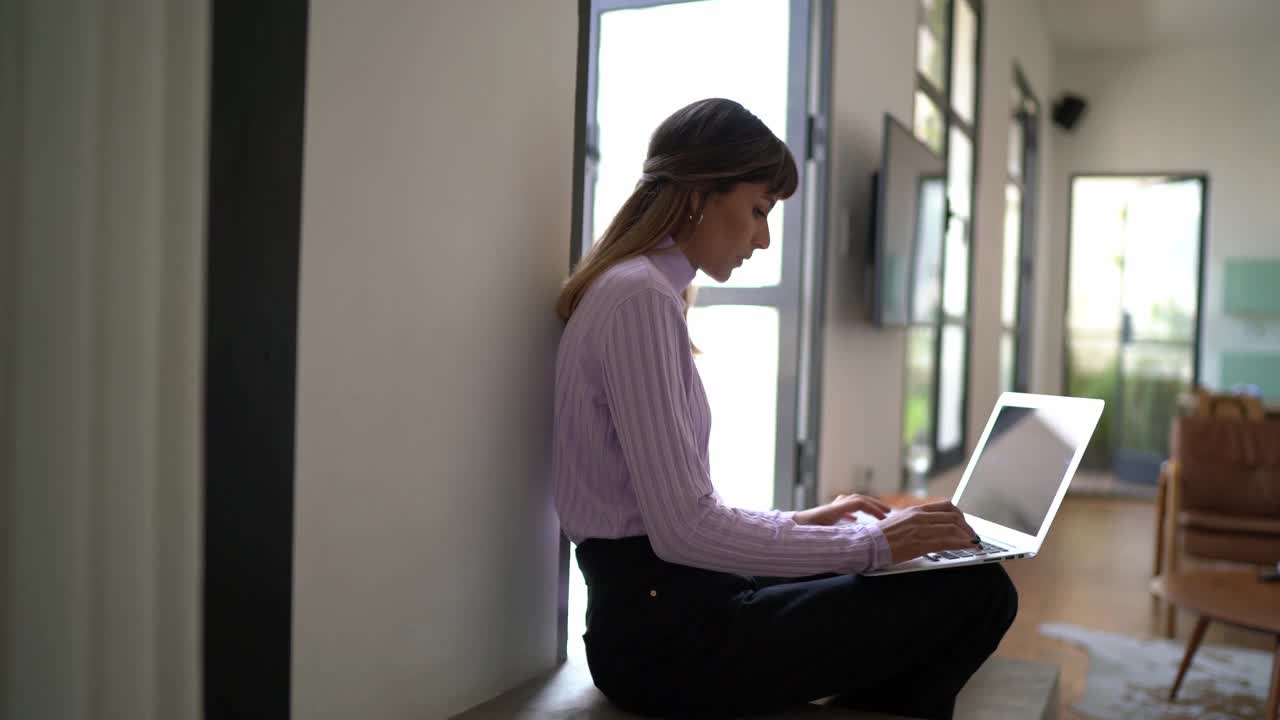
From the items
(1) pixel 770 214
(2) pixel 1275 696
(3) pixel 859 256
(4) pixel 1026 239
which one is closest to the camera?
(2) pixel 1275 696

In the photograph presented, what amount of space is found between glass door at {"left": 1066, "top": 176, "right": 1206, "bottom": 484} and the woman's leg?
262 inches

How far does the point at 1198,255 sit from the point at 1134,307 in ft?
1.81

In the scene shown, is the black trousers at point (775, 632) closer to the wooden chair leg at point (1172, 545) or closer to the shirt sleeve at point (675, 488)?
the shirt sleeve at point (675, 488)

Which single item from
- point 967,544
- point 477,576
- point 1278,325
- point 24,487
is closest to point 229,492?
point 24,487

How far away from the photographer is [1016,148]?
23.6 feet

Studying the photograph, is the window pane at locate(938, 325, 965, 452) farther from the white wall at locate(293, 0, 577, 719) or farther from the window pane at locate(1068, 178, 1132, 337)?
the white wall at locate(293, 0, 577, 719)

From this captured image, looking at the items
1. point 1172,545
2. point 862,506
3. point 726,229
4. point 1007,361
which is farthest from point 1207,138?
point 726,229

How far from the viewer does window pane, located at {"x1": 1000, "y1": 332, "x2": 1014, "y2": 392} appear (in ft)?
22.1

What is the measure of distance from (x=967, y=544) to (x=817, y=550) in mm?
224

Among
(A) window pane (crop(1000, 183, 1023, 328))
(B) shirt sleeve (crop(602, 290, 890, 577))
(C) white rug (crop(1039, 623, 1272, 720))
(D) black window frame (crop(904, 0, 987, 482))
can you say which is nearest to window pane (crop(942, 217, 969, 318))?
(D) black window frame (crop(904, 0, 987, 482))

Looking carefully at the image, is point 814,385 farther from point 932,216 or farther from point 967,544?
point 967,544

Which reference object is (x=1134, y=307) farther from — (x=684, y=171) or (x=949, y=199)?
(x=684, y=171)

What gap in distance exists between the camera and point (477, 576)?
1554mm

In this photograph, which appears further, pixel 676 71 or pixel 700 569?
pixel 676 71
